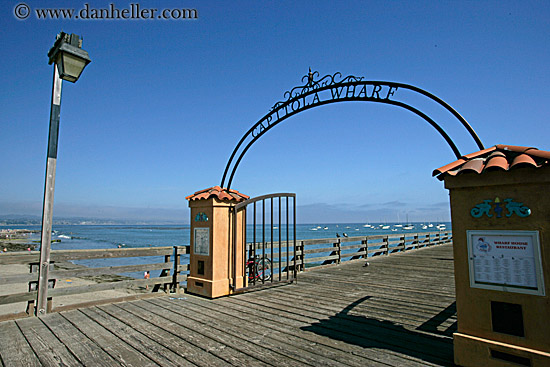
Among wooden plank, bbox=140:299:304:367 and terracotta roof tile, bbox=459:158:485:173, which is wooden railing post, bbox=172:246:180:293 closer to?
wooden plank, bbox=140:299:304:367

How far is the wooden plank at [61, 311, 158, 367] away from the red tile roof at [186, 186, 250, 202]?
2.50 meters

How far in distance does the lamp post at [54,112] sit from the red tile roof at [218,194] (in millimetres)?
Result: 2218

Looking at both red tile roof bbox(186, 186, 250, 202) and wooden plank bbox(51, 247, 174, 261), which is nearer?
wooden plank bbox(51, 247, 174, 261)

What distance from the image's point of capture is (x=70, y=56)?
13.9 feet

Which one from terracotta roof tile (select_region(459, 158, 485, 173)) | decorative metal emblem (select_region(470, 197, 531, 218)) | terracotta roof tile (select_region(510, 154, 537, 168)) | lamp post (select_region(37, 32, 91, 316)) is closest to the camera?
terracotta roof tile (select_region(510, 154, 537, 168))

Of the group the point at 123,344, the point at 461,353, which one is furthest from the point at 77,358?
the point at 461,353

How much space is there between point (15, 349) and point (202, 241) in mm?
2941

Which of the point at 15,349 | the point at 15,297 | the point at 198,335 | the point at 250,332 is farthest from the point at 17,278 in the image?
the point at 250,332

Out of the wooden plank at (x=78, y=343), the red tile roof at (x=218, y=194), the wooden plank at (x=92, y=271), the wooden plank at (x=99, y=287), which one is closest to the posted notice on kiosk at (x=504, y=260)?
the wooden plank at (x=78, y=343)

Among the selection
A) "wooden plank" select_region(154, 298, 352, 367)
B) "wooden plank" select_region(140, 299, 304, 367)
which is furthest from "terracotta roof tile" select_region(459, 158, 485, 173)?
"wooden plank" select_region(140, 299, 304, 367)

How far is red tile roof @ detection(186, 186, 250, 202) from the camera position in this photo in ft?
18.5

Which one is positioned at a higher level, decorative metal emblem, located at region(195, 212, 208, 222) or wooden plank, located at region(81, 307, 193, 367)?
decorative metal emblem, located at region(195, 212, 208, 222)

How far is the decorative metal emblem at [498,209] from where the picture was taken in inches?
101

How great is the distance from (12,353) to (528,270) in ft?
15.5
